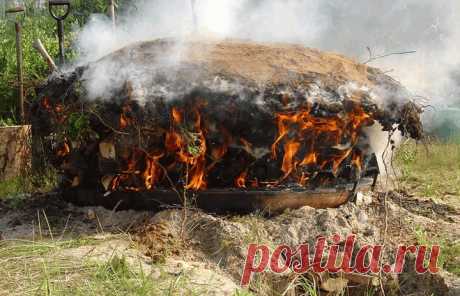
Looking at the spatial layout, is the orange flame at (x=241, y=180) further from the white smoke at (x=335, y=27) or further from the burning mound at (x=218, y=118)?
the white smoke at (x=335, y=27)

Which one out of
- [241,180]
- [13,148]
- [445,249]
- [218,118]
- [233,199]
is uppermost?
[218,118]

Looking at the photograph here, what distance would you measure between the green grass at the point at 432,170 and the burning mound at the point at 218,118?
125 cm

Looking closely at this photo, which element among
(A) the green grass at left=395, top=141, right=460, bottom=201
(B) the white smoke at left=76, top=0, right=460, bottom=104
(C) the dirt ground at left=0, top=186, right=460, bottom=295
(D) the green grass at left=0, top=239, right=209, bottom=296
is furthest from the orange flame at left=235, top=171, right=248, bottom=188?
(B) the white smoke at left=76, top=0, right=460, bottom=104

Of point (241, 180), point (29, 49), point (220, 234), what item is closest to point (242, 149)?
point (241, 180)

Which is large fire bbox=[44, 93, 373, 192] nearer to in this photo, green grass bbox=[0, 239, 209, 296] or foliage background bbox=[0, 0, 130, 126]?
green grass bbox=[0, 239, 209, 296]

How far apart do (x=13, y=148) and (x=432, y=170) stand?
585 centimetres

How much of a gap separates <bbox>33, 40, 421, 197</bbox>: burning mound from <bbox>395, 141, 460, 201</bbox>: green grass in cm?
125

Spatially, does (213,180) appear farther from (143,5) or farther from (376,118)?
(143,5)

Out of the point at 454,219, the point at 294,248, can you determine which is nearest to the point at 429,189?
the point at 454,219

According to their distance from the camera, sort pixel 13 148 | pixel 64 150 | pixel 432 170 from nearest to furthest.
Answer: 1. pixel 64 150
2. pixel 13 148
3. pixel 432 170

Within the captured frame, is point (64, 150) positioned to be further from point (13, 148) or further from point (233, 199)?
point (13, 148)

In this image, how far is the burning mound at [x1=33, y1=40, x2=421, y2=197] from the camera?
456 centimetres

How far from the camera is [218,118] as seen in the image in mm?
4582

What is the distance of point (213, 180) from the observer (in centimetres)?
488
